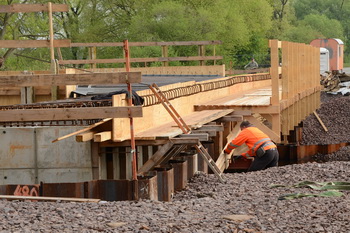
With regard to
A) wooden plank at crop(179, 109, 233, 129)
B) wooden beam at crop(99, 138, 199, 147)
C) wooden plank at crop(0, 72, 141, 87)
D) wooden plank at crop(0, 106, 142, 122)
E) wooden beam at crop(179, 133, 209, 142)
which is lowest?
wooden beam at crop(99, 138, 199, 147)

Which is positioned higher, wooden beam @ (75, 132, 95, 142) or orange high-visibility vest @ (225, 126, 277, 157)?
wooden beam @ (75, 132, 95, 142)

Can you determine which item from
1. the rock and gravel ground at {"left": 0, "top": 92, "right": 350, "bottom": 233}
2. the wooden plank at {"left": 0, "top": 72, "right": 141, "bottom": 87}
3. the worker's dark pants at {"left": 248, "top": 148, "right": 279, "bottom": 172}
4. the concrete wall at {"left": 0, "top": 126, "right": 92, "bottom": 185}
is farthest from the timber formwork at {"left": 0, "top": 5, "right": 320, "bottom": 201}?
the rock and gravel ground at {"left": 0, "top": 92, "right": 350, "bottom": 233}

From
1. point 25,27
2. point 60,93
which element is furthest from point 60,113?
point 25,27

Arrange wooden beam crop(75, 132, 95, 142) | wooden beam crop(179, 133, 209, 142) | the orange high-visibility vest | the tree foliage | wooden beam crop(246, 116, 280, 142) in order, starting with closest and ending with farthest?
1. wooden beam crop(75, 132, 95, 142)
2. wooden beam crop(179, 133, 209, 142)
3. the orange high-visibility vest
4. wooden beam crop(246, 116, 280, 142)
5. the tree foliage

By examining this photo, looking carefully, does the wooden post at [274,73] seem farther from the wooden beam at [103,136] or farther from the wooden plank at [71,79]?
the wooden plank at [71,79]

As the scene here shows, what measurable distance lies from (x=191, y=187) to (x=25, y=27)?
121 feet

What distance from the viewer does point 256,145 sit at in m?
15.8

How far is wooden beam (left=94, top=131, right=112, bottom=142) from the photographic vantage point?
10.9m

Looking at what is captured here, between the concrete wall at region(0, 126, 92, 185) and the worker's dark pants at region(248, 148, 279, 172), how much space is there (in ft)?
17.5

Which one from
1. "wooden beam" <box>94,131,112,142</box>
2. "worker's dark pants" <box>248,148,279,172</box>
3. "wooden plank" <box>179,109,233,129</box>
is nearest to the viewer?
"wooden beam" <box>94,131,112,142</box>

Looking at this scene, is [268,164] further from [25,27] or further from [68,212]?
[25,27]

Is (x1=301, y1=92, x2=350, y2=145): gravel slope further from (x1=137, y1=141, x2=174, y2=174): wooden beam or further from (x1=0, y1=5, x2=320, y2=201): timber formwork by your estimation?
(x1=137, y1=141, x2=174, y2=174): wooden beam

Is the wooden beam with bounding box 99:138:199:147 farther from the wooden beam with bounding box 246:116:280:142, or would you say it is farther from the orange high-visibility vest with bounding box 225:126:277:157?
the wooden beam with bounding box 246:116:280:142

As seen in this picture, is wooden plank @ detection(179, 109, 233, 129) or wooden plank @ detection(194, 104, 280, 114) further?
wooden plank @ detection(194, 104, 280, 114)
